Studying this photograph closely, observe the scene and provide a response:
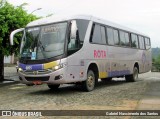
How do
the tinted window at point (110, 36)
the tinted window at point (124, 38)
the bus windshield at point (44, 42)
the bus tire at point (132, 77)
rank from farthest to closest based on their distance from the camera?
the bus tire at point (132, 77) → the tinted window at point (124, 38) → the tinted window at point (110, 36) → the bus windshield at point (44, 42)

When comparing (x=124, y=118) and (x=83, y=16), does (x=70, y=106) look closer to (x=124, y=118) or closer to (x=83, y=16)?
(x=124, y=118)

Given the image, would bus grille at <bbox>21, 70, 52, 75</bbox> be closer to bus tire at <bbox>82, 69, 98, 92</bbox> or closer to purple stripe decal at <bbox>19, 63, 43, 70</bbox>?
purple stripe decal at <bbox>19, 63, 43, 70</bbox>

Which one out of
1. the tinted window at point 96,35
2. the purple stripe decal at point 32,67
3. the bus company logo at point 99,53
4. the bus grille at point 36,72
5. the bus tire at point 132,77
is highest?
the tinted window at point 96,35

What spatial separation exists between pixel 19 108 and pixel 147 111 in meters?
3.59

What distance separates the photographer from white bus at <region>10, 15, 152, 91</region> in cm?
1294

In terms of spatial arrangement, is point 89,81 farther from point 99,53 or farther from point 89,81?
point 99,53

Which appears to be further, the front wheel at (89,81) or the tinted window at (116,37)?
the tinted window at (116,37)

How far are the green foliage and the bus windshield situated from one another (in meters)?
3.79

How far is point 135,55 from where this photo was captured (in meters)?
21.3

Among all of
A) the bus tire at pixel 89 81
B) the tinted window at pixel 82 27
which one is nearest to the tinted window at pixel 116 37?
the bus tire at pixel 89 81

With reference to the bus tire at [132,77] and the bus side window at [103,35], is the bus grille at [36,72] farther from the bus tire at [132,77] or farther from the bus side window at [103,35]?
the bus tire at [132,77]

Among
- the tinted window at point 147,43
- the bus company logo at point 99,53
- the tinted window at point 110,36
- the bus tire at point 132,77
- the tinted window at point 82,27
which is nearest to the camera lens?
the tinted window at point 82,27

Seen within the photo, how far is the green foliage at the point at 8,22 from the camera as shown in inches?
691

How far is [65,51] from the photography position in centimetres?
1295
